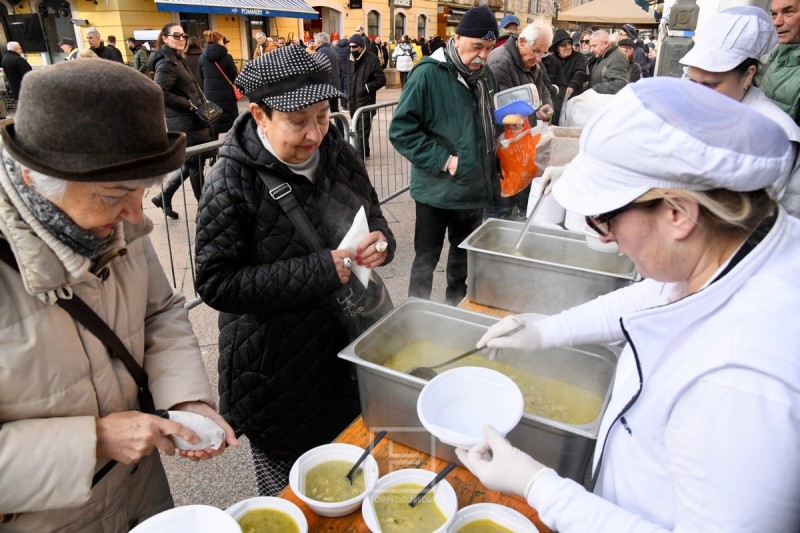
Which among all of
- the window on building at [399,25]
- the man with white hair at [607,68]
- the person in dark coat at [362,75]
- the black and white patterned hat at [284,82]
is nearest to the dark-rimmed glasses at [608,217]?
the black and white patterned hat at [284,82]

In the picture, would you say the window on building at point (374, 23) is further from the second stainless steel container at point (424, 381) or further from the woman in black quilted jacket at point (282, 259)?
the second stainless steel container at point (424, 381)

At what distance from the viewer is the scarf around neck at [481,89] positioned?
11.0 ft

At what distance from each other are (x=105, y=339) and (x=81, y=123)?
0.56 meters

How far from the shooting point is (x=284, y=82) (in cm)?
176

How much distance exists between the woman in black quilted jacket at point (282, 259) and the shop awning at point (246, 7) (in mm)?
19630

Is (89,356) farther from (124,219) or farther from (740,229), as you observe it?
(740,229)

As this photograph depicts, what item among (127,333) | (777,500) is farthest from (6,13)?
(777,500)

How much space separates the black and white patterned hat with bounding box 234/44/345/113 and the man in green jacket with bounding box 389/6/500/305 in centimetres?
165

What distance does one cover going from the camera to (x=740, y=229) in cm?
88

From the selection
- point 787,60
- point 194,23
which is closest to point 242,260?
point 787,60

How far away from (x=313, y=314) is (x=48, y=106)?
45.3 inches

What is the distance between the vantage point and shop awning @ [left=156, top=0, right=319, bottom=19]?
59.6 feet

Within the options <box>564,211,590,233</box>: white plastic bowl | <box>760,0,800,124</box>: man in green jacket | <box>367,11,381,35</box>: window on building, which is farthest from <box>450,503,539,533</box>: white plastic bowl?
<box>367,11,381,35</box>: window on building

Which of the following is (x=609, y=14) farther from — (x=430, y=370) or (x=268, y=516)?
(x=268, y=516)
